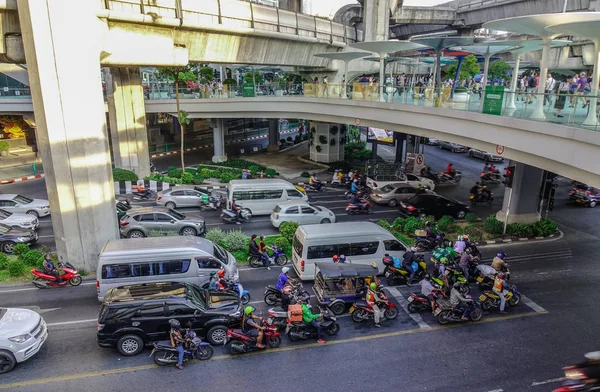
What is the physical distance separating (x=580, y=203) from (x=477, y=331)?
17919 millimetres

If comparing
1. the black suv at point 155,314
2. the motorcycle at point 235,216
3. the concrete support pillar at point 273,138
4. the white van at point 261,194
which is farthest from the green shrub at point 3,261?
the concrete support pillar at point 273,138

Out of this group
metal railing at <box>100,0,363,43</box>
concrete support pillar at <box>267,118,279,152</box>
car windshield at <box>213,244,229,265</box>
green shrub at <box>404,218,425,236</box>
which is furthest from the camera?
concrete support pillar at <box>267,118,279,152</box>

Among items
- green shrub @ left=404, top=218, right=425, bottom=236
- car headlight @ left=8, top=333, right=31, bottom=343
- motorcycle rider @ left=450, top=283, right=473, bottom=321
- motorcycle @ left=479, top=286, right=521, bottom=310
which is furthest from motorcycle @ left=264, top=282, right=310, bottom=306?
green shrub @ left=404, top=218, right=425, bottom=236

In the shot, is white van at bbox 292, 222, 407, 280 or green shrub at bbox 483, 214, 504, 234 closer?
white van at bbox 292, 222, 407, 280

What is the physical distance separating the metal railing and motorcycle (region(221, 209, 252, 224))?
31.2ft

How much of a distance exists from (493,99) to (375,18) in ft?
77.4

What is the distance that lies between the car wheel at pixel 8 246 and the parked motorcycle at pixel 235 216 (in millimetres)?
9078

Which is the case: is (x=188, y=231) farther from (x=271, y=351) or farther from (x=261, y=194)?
(x=271, y=351)

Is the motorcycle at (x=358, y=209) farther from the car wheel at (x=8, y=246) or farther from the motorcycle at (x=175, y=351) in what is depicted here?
the car wheel at (x=8, y=246)

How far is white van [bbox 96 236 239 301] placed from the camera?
43.0 feet

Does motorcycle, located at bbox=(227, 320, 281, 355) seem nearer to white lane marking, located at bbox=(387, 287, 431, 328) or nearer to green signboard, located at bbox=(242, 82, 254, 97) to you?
white lane marking, located at bbox=(387, 287, 431, 328)

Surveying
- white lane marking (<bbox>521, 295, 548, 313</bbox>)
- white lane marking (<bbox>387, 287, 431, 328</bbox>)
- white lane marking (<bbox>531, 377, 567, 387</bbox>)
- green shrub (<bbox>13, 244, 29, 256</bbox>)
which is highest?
green shrub (<bbox>13, 244, 29, 256</bbox>)

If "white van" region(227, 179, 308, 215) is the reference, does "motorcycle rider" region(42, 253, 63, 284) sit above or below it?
below

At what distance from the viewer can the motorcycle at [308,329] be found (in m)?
12.0
